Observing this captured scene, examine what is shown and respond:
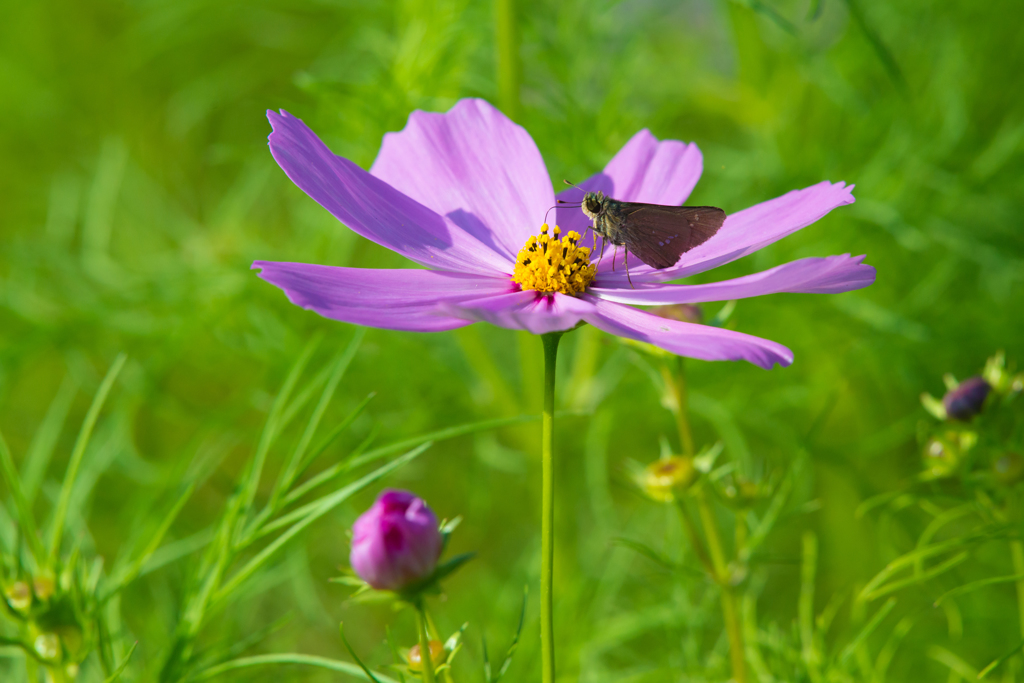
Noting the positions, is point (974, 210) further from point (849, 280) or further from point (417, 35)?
point (849, 280)

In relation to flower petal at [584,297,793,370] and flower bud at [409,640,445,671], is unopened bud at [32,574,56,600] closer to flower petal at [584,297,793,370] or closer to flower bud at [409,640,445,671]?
flower bud at [409,640,445,671]

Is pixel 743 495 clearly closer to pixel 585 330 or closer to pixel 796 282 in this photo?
pixel 796 282

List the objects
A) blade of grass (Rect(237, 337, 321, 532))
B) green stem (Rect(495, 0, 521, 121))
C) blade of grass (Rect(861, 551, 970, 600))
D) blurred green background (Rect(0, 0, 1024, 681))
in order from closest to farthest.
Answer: blade of grass (Rect(861, 551, 970, 600)) → blade of grass (Rect(237, 337, 321, 532)) → green stem (Rect(495, 0, 521, 121)) → blurred green background (Rect(0, 0, 1024, 681))

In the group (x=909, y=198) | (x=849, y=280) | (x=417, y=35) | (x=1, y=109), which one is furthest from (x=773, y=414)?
(x=1, y=109)

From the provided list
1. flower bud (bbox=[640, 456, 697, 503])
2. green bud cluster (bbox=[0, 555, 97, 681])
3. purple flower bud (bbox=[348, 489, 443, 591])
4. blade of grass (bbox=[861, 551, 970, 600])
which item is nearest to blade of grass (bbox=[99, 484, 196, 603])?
green bud cluster (bbox=[0, 555, 97, 681])

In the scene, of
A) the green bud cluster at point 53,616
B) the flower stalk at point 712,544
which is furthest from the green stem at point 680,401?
the green bud cluster at point 53,616

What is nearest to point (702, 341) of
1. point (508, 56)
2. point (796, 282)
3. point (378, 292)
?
point (796, 282)

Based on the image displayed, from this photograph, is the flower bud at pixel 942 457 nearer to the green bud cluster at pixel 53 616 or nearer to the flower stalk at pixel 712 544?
the flower stalk at pixel 712 544
